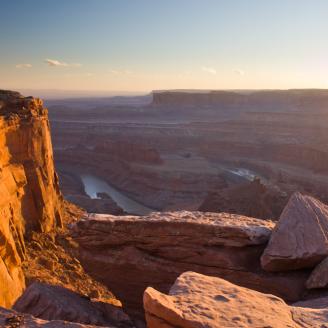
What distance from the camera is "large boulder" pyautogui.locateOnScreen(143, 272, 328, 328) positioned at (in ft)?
14.2

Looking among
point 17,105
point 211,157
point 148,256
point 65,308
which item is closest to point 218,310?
point 65,308

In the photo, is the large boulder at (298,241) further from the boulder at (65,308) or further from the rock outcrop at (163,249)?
the boulder at (65,308)

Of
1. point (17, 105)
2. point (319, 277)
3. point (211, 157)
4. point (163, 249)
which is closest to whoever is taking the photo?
point (319, 277)

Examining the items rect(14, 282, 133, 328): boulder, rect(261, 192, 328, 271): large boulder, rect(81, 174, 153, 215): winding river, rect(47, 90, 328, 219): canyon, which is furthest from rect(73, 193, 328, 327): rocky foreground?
rect(81, 174, 153, 215): winding river

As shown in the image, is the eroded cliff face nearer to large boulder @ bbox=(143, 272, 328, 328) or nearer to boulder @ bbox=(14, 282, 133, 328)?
boulder @ bbox=(14, 282, 133, 328)

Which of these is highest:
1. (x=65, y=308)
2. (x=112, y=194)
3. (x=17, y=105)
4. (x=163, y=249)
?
(x=17, y=105)

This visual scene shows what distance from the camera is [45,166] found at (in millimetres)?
17750

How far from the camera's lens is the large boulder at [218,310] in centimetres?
432

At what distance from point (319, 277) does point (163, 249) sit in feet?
9.98

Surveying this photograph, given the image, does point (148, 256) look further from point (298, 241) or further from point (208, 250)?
point (298, 241)

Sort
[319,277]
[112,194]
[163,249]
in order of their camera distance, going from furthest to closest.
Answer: [112,194]
[163,249]
[319,277]

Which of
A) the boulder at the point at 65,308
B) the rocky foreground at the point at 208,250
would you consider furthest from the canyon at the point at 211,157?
the boulder at the point at 65,308

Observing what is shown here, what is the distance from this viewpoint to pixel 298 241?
7.02 m

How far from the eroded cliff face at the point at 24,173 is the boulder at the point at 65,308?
18.4 feet
